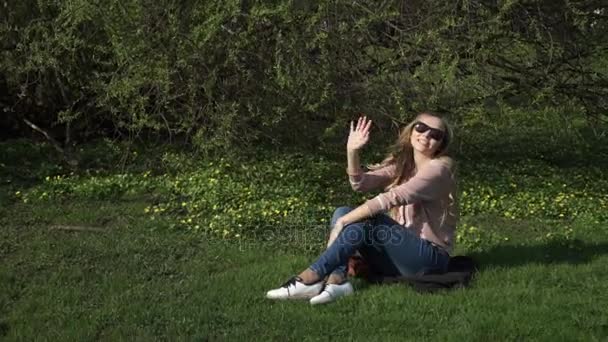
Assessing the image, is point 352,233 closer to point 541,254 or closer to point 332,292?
point 332,292

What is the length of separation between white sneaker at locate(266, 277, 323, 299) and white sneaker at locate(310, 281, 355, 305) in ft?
0.16

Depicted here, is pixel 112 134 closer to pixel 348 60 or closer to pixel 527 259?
pixel 348 60

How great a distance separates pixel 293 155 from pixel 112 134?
2.88m

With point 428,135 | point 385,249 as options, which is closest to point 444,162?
point 428,135

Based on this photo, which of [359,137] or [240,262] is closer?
[359,137]

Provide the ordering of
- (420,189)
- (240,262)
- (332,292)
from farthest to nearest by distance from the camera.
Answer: (240,262) → (420,189) → (332,292)

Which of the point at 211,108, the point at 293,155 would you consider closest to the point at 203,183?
the point at 211,108

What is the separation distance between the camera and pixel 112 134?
35.3ft

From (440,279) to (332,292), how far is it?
679 mm

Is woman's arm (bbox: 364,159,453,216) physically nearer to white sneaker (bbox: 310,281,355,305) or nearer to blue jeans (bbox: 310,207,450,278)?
blue jeans (bbox: 310,207,450,278)

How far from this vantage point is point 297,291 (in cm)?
489

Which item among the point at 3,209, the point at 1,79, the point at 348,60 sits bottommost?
the point at 3,209

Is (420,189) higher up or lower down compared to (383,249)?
higher up

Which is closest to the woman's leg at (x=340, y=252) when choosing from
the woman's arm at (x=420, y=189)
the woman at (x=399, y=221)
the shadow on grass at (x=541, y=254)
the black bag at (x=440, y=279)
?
the woman at (x=399, y=221)
